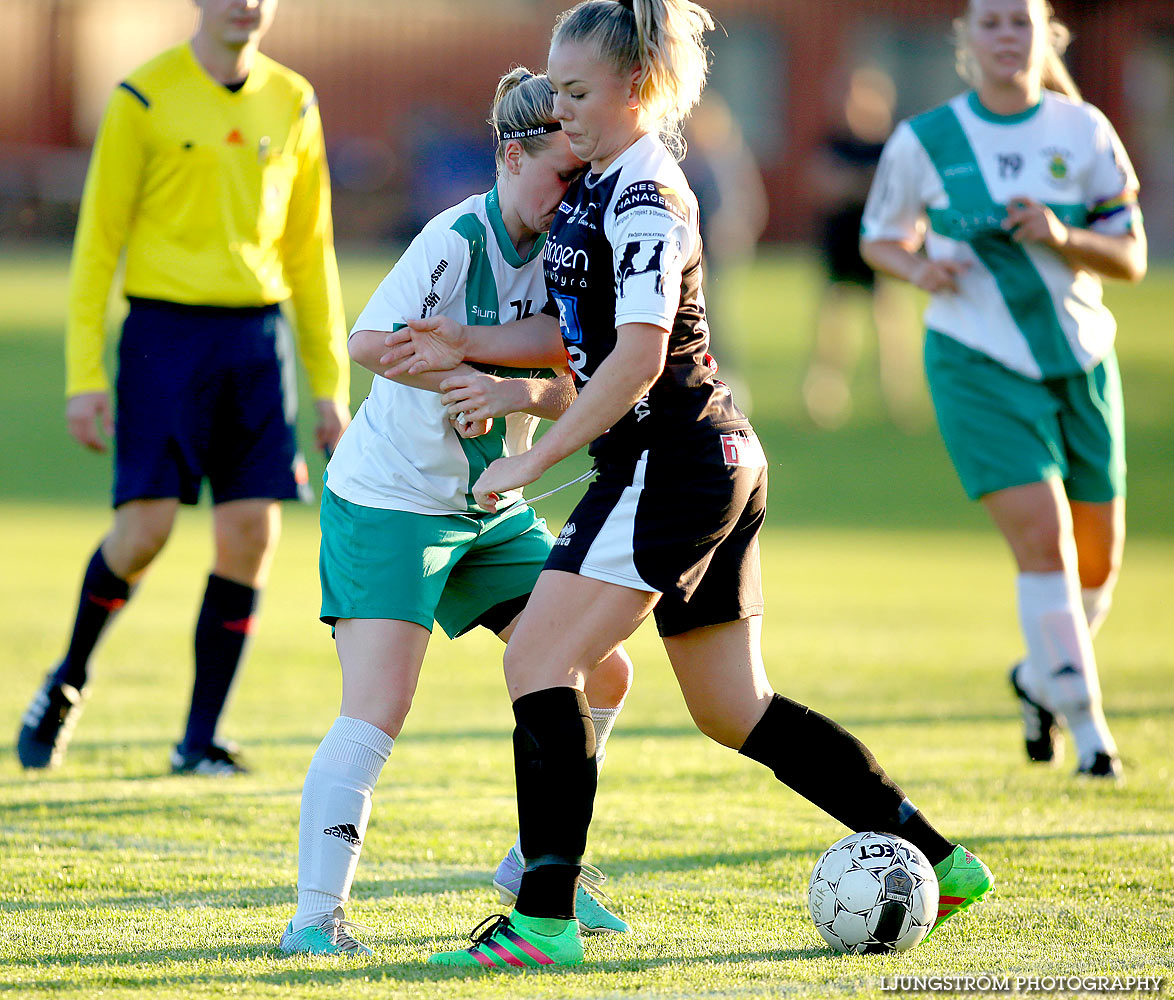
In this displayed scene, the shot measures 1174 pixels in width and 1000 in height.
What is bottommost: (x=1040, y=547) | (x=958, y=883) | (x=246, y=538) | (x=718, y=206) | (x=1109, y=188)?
(x=958, y=883)

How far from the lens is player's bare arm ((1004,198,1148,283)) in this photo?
5.24 meters

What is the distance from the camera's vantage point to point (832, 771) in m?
3.65

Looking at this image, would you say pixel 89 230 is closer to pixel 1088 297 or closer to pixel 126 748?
pixel 126 748

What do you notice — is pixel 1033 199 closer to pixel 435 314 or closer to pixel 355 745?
pixel 435 314

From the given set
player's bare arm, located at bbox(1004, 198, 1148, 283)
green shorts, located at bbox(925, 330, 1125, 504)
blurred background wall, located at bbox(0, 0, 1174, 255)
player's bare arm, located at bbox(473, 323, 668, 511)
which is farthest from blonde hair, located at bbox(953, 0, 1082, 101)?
blurred background wall, located at bbox(0, 0, 1174, 255)

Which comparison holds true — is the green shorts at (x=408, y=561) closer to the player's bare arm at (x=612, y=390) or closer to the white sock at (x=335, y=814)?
the white sock at (x=335, y=814)

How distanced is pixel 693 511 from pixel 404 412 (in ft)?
2.46

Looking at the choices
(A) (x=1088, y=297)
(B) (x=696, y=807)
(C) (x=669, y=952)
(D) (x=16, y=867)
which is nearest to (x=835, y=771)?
(C) (x=669, y=952)

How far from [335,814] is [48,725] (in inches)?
92.5

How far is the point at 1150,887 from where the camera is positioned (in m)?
4.11

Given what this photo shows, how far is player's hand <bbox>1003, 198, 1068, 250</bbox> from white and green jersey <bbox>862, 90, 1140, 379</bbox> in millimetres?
177

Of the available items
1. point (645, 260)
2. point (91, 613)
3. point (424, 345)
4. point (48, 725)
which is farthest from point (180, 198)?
point (645, 260)

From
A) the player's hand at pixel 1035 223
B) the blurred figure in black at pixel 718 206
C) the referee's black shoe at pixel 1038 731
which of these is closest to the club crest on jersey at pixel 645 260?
the player's hand at pixel 1035 223

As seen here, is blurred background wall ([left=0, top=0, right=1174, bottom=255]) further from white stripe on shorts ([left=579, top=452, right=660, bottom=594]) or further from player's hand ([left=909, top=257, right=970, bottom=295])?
white stripe on shorts ([left=579, top=452, right=660, bottom=594])
